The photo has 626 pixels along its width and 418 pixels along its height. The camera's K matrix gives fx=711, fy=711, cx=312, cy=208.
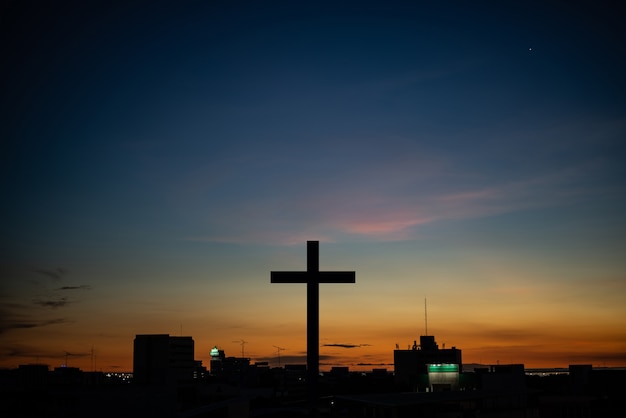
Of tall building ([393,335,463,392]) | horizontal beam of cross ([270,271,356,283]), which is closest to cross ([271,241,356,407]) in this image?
horizontal beam of cross ([270,271,356,283])

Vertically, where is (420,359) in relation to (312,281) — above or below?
below

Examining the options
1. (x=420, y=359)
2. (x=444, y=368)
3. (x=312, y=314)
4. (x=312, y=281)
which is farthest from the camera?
(x=420, y=359)

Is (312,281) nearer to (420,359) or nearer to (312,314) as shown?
(312,314)

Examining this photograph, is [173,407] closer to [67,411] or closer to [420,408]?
[67,411]

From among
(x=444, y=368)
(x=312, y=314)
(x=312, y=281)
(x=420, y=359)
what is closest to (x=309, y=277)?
(x=312, y=281)

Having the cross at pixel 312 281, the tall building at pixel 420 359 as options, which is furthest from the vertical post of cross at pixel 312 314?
the tall building at pixel 420 359

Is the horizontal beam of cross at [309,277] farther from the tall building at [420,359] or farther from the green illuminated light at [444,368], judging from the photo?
the tall building at [420,359]

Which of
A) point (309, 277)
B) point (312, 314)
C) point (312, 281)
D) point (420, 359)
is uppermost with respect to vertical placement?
point (309, 277)

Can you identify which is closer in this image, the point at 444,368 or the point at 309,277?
the point at 309,277

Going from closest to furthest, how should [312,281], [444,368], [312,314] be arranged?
[312,314]
[312,281]
[444,368]

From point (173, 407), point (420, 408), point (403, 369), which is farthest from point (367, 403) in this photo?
point (403, 369)

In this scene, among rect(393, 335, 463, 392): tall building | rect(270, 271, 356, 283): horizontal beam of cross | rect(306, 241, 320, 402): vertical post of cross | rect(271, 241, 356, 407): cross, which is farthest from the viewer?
rect(393, 335, 463, 392): tall building

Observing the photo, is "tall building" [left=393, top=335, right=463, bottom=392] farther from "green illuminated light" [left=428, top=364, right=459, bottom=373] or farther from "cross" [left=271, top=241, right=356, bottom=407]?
"cross" [left=271, top=241, right=356, bottom=407]

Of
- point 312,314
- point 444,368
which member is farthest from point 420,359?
point 312,314
